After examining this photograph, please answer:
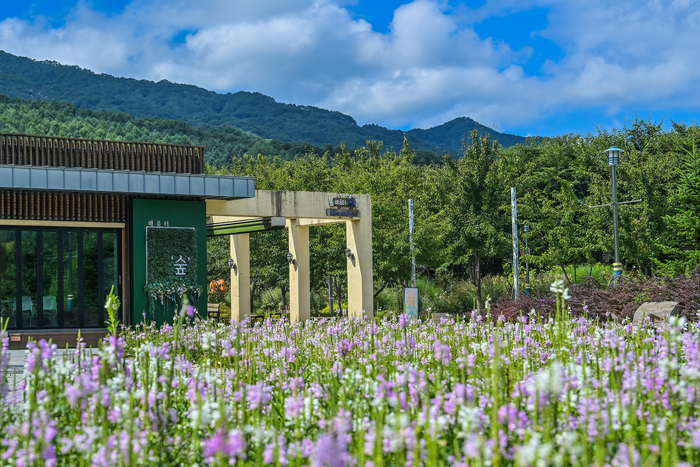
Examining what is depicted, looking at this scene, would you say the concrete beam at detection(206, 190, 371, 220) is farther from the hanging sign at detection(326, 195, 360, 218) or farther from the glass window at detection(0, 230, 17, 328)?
the glass window at detection(0, 230, 17, 328)

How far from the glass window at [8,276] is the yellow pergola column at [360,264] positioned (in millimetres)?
9693

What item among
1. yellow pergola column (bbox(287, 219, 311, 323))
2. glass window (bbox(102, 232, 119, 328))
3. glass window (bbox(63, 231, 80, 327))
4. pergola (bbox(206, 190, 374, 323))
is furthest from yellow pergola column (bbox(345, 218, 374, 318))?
glass window (bbox(63, 231, 80, 327))

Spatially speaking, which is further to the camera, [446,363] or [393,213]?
[393,213]

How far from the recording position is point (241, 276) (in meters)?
24.5

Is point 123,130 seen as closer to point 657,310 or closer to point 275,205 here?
point 275,205

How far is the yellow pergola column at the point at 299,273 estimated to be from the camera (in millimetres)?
22844

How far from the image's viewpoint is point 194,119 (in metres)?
127

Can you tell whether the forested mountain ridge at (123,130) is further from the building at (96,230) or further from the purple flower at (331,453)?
the purple flower at (331,453)

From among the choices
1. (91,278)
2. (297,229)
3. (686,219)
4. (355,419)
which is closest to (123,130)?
(297,229)

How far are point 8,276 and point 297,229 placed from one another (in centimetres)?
985

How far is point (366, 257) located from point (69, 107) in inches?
2384

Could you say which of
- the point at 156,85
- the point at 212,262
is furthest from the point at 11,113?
the point at 156,85

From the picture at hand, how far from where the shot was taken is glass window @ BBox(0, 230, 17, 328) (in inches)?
606

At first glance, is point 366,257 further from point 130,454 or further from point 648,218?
point 130,454
